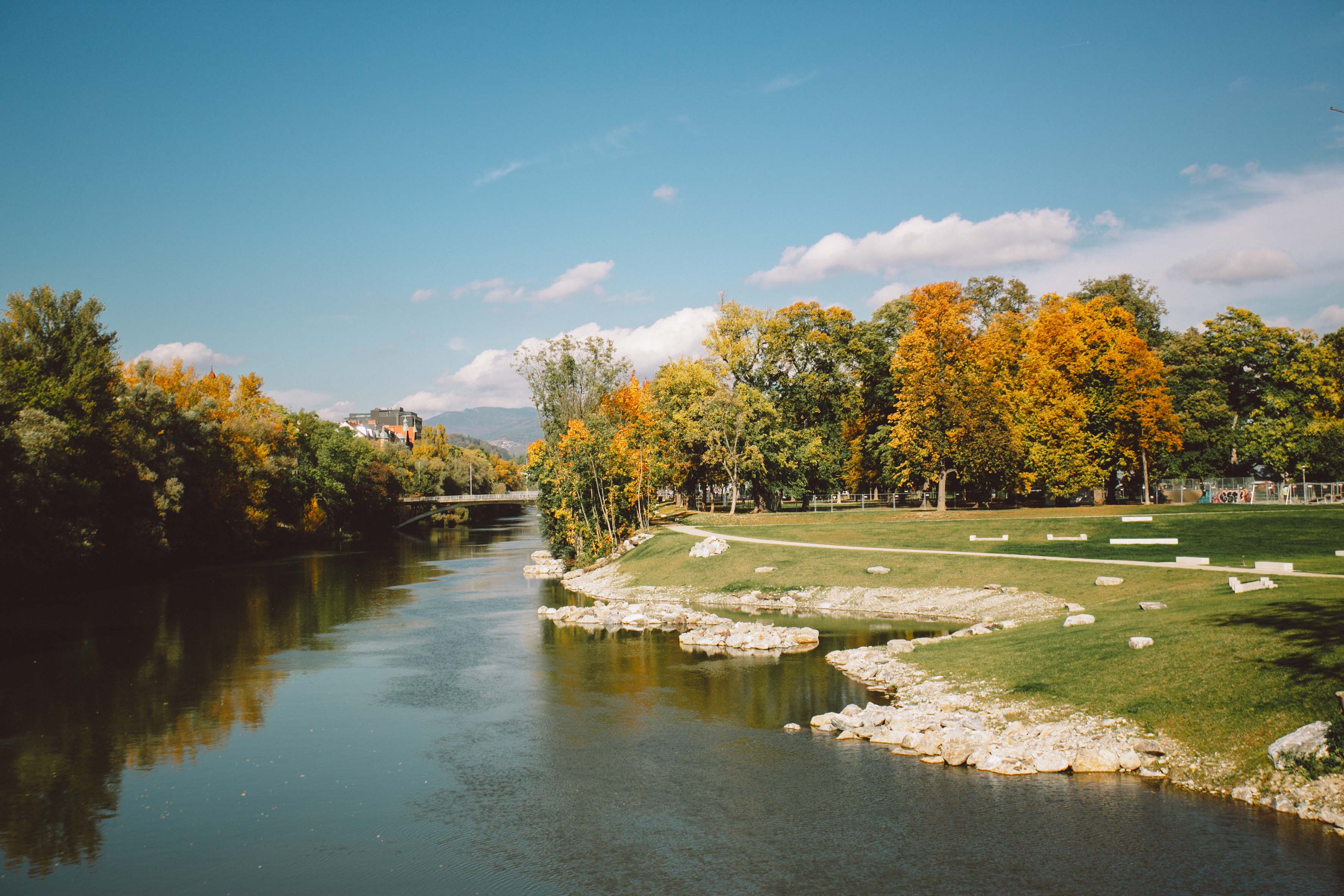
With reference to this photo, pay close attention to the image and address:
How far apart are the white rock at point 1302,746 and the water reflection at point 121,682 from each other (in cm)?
2239

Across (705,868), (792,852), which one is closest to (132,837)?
(705,868)

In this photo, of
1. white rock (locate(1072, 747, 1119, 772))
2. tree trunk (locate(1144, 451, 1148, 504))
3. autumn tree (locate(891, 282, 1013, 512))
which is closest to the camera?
white rock (locate(1072, 747, 1119, 772))

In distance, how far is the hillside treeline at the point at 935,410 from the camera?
61.8m

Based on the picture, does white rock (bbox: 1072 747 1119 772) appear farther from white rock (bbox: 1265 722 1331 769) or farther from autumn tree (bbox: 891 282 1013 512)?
autumn tree (bbox: 891 282 1013 512)

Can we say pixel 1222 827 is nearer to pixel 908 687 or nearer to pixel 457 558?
pixel 908 687

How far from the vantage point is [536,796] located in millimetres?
18188

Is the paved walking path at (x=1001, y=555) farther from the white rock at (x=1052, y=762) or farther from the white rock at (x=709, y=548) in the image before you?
the white rock at (x=1052, y=762)

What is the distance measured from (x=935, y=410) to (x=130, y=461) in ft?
189

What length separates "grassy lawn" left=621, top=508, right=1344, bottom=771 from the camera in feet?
57.2

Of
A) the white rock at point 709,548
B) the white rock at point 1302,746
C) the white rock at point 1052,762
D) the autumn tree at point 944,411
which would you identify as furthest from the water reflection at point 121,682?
the autumn tree at point 944,411

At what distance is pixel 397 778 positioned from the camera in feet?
64.6

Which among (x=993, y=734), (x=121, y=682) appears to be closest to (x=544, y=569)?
(x=121, y=682)

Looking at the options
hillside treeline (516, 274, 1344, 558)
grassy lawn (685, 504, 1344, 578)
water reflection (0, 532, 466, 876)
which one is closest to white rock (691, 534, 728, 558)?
grassy lawn (685, 504, 1344, 578)

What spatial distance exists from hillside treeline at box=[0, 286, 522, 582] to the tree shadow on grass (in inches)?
2188
